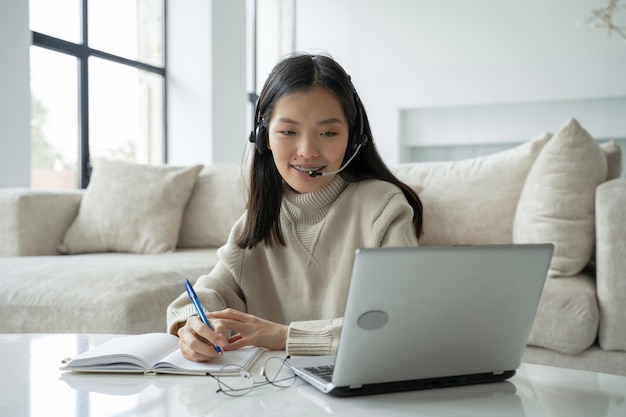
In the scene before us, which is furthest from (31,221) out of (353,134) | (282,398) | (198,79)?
(198,79)

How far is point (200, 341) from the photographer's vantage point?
0.92 meters

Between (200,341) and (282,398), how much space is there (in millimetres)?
213

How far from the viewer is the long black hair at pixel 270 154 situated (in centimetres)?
130

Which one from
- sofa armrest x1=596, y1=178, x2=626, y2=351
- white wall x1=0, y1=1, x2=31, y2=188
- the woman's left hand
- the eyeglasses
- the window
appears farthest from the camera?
the window

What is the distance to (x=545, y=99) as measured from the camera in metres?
6.50

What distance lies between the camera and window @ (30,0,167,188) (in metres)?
4.11

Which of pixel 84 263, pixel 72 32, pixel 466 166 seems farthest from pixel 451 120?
pixel 84 263

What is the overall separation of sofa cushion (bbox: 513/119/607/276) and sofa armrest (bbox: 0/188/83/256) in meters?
2.01

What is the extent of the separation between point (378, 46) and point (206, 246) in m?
4.63

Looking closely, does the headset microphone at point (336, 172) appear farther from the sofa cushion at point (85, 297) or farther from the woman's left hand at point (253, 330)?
the sofa cushion at point (85, 297)

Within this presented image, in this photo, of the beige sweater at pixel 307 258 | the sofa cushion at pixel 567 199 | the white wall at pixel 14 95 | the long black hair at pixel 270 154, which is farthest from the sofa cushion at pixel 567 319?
the white wall at pixel 14 95

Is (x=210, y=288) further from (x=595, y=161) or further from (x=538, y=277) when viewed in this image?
(x=595, y=161)

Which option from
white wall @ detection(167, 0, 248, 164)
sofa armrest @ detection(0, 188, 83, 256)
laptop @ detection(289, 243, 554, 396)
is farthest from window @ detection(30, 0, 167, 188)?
laptop @ detection(289, 243, 554, 396)

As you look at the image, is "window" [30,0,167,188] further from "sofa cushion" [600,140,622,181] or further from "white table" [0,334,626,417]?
"white table" [0,334,626,417]
